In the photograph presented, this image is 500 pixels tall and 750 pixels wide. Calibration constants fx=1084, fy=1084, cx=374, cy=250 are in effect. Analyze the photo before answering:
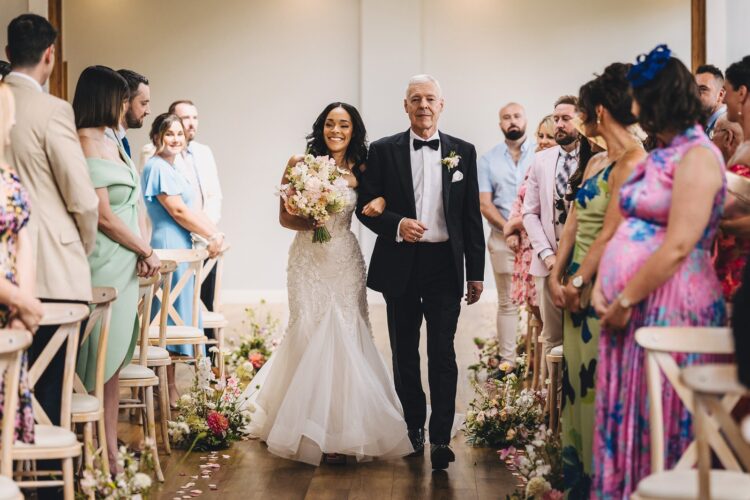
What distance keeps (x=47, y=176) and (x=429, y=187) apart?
6.70 ft

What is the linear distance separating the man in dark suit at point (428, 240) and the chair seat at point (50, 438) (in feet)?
7.16

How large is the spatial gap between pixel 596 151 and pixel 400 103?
704 cm

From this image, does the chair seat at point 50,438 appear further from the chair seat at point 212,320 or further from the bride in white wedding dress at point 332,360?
the chair seat at point 212,320

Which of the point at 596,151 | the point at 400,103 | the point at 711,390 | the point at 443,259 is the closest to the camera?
the point at 711,390

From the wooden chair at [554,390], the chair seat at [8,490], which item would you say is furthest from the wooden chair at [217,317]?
the chair seat at [8,490]

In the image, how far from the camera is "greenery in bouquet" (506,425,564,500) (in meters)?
4.16

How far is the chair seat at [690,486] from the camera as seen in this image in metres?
2.68

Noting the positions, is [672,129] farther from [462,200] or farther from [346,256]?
[346,256]

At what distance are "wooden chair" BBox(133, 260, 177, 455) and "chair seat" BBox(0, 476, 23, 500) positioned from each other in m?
2.21

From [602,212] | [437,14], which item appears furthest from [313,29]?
[602,212]

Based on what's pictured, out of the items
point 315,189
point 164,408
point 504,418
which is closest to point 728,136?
point 504,418

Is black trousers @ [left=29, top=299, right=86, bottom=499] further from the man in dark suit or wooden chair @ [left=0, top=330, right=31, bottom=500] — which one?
the man in dark suit

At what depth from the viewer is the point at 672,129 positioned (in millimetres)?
3395

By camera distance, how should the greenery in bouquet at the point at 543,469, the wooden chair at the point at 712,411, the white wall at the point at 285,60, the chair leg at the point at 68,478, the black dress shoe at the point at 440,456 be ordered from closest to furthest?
1. the wooden chair at the point at 712,411
2. the chair leg at the point at 68,478
3. the greenery in bouquet at the point at 543,469
4. the black dress shoe at the point at 440,456
5. the white wall at the point at 285,60
